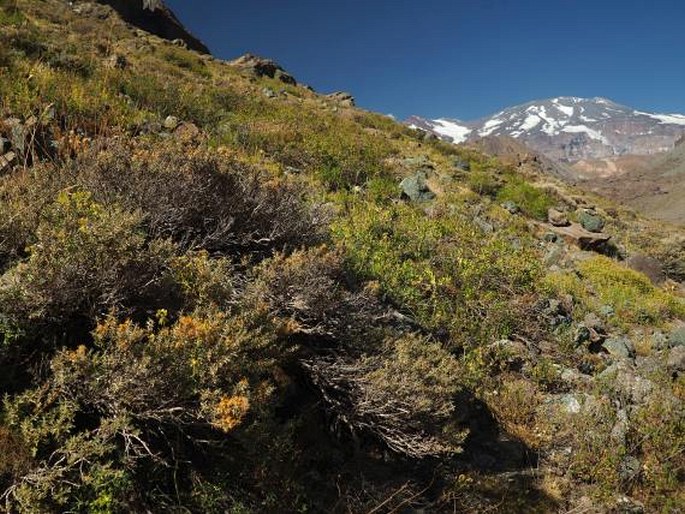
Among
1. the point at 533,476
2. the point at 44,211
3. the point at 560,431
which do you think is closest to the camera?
the point at 44,211

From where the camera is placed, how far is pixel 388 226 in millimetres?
8984

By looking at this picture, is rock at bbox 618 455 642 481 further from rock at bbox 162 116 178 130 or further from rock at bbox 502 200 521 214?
rock at bbox 502 200 521 214

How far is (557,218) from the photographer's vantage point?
14977 millimetres

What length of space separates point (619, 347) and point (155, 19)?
34854mm

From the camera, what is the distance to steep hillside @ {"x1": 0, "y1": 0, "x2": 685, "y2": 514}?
3023 millimetres

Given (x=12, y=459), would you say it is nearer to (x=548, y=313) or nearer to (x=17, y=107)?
(x=17, y=107)

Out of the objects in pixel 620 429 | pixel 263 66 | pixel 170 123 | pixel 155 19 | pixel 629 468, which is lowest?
pixel 629 468

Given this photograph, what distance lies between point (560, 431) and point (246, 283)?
3569 millimetres

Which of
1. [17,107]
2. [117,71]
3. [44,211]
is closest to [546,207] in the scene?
[117,71]

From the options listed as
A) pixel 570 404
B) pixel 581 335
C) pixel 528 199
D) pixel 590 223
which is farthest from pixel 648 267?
pixel 570 404

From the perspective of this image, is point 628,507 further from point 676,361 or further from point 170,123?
point 170,123

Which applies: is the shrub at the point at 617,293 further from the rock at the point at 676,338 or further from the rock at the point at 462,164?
the rock at the point at 462,164

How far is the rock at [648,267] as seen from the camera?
13656 mm

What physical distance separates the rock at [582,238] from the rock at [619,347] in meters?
5.92
